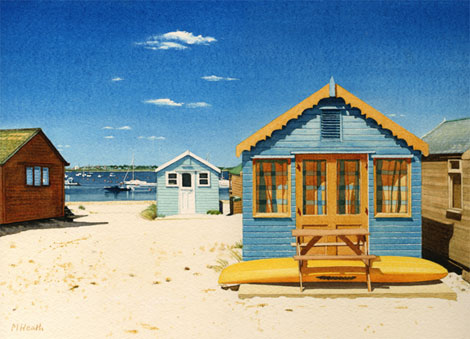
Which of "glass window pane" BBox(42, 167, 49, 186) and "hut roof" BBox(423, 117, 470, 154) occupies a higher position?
"hut roof" BBox(423, 117, 470, 154)

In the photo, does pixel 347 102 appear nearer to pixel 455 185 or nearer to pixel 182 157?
pixel 455 185

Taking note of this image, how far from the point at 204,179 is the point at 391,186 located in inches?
462

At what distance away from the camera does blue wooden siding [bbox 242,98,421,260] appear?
25.1ft

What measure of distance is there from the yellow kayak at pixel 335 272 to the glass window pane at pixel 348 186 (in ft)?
3.63

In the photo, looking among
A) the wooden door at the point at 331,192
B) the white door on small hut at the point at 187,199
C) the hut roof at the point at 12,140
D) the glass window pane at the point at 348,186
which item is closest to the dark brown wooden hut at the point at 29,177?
the hut roof at the point at 12,140

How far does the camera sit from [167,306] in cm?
609

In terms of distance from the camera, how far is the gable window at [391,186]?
7.72 metres

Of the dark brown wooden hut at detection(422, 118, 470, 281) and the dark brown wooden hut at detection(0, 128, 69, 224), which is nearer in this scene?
the dark brown wooden hut at detection(422, 118, 470, 281)

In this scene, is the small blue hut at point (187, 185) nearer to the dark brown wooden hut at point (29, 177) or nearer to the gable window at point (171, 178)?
the gable window at point (171, 178)

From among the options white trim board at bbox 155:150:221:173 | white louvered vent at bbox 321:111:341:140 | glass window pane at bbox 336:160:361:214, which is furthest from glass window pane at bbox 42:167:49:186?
glass window pane at bbox 336:160:361:214

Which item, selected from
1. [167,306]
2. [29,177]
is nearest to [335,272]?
[167,306]

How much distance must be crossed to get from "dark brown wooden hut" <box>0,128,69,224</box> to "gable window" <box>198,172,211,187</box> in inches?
231

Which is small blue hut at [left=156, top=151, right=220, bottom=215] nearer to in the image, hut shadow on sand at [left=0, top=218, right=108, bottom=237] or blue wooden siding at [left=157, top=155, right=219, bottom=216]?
blue wooden siding at [left=157, top=155, right=219, bottom=216]

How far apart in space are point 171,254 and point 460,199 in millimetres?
6512
